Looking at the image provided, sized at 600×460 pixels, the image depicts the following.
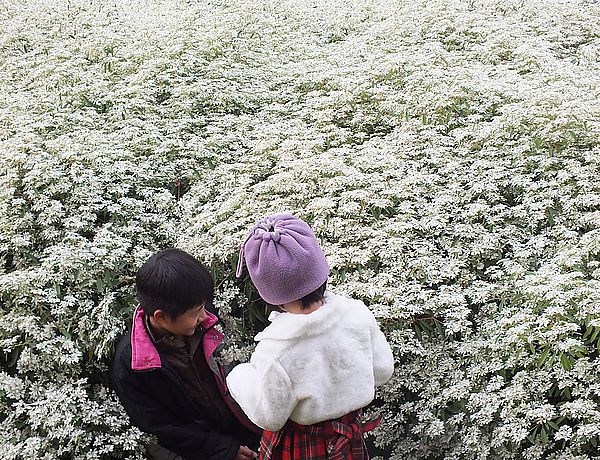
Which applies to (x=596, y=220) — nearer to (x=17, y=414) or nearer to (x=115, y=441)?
(x=115, y=441)

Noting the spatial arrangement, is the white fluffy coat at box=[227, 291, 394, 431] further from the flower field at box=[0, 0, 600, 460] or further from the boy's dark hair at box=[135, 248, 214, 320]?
the flower field at box=[0, 0, 600, 460]

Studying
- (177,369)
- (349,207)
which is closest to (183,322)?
(177,369)

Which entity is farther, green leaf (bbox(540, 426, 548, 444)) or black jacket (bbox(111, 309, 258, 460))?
black jacket (bbox(111, 309, 258, 460))

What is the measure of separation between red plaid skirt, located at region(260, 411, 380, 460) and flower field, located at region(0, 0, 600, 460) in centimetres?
50

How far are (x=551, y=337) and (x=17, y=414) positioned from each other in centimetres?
220

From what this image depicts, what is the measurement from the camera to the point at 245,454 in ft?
7.62

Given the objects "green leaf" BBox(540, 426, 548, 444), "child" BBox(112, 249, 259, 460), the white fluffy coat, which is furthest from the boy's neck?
"green leaf" BBox(540, 426, 548, 444)

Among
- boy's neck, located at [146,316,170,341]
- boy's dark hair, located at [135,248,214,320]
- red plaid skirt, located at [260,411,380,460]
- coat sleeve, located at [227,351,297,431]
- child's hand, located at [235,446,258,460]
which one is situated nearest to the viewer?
coat sleeve, located at [227,351,297,431]

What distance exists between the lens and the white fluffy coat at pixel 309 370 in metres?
1.72

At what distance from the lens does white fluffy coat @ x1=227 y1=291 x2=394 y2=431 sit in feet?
5.65

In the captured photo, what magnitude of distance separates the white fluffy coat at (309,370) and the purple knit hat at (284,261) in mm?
84

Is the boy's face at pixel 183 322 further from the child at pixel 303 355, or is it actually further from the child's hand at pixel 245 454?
the child's hand at pixel 245 454

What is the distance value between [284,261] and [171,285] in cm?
52

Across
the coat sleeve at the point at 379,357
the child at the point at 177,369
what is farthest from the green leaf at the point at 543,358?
the child at the point at 177,369
